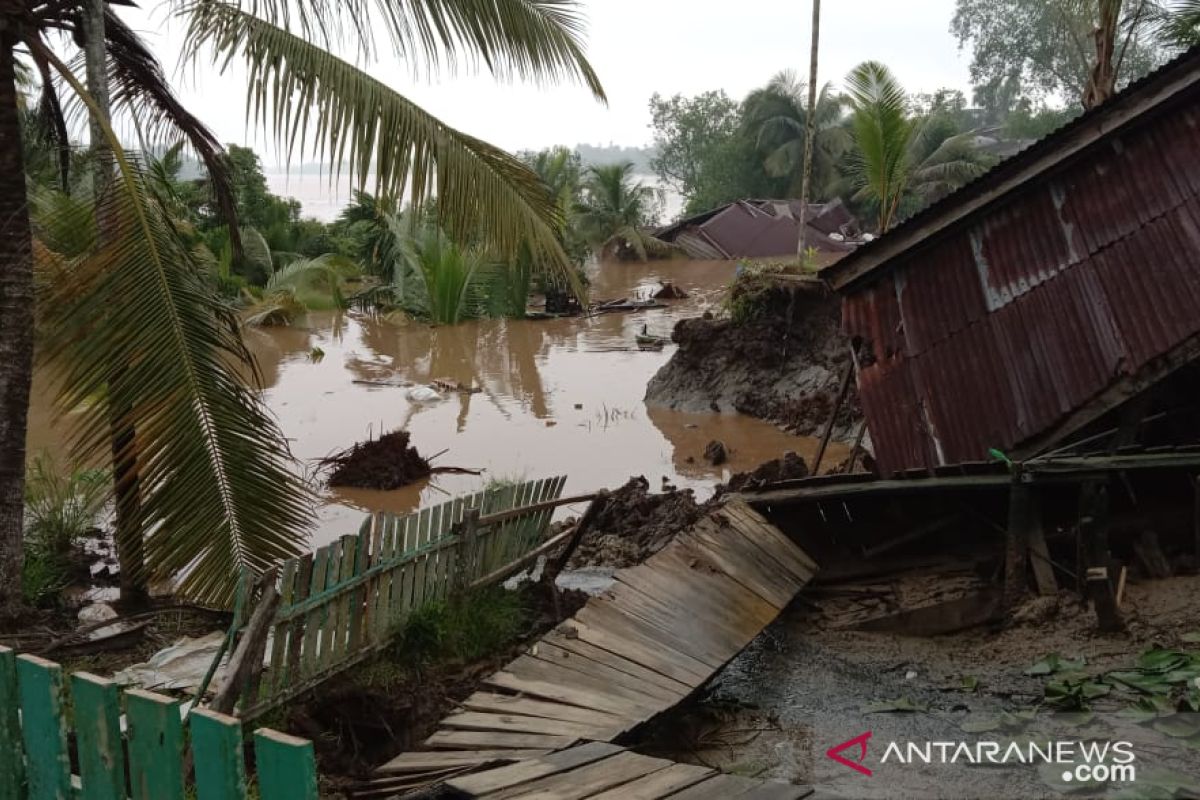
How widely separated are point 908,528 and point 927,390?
1181 millimetres

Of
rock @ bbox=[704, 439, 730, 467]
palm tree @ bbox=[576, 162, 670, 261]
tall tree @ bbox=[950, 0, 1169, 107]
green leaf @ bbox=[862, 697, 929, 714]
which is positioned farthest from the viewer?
tall tree @ bbox=[950, 0, 1169, 107]

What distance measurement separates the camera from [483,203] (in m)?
6.73

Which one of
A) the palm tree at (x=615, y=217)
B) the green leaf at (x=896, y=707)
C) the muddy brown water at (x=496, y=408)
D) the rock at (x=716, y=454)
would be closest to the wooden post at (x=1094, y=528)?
the green leaf at (x=896, y=707)

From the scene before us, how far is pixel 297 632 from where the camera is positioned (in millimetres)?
5262

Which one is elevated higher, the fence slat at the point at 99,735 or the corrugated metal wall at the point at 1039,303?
the corrugated metal wall at the point at 1039,303

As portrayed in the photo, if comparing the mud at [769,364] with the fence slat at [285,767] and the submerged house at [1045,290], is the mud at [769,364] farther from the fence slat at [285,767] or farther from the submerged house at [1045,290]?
the fence slat at [285,767]

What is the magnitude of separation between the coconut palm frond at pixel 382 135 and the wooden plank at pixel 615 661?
262 cm

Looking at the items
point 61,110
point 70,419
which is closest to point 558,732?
point 61,110

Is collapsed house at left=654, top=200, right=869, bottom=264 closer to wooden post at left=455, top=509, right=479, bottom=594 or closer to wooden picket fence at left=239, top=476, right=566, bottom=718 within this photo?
wooden picket fence at left=239, top=476, right=566, bottom=718

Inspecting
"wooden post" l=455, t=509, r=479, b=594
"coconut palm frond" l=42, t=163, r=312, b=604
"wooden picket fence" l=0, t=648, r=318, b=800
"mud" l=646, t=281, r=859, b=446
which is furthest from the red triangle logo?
"mud" l=646, t=281, r=859, b=446

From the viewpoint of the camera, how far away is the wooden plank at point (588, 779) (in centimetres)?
378

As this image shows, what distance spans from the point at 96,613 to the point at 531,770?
17.1 ft

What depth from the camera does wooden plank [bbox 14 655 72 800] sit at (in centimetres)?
295

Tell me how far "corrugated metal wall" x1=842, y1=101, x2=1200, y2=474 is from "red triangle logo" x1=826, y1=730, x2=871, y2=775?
10.1 ft
